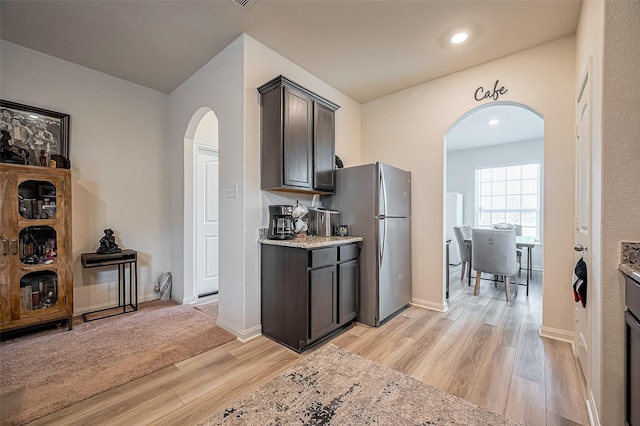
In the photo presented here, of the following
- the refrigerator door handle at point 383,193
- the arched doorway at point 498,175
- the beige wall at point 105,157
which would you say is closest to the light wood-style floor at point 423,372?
the refrigerator door handle at point 383,193

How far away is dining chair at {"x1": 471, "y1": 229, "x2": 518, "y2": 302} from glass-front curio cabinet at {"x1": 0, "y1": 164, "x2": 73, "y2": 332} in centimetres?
498

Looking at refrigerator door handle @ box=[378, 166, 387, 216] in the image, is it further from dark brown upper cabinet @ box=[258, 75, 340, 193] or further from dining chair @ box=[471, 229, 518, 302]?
Answer: dining chair @ box=[471, 229, 518, 302]

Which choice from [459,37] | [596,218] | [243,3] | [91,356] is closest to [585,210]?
[596,218]

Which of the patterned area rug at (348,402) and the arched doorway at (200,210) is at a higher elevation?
the arched doorway at (200,210)

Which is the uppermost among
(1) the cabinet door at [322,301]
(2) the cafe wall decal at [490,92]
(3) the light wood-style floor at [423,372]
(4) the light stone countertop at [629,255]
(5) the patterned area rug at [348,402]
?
(2) the cafe wall decal at [490,92]

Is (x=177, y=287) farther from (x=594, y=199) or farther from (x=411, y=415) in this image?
(x=594, y=199)

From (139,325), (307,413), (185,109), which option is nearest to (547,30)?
(307,413)

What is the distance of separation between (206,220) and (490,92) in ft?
12.9

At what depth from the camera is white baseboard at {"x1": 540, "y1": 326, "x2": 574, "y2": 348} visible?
2.44 meters

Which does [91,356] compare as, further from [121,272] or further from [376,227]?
[376,227]

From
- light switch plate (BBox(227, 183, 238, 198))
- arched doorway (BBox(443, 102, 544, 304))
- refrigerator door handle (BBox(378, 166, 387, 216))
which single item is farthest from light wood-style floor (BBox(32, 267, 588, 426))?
arched doorway (BBox(443, 102, 544, 304))

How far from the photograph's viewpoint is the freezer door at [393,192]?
2.84m

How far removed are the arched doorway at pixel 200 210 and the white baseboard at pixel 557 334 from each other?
3.88 m

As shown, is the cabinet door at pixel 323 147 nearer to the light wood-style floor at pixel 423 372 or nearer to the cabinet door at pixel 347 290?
the cabinet door at pixel 347 290
